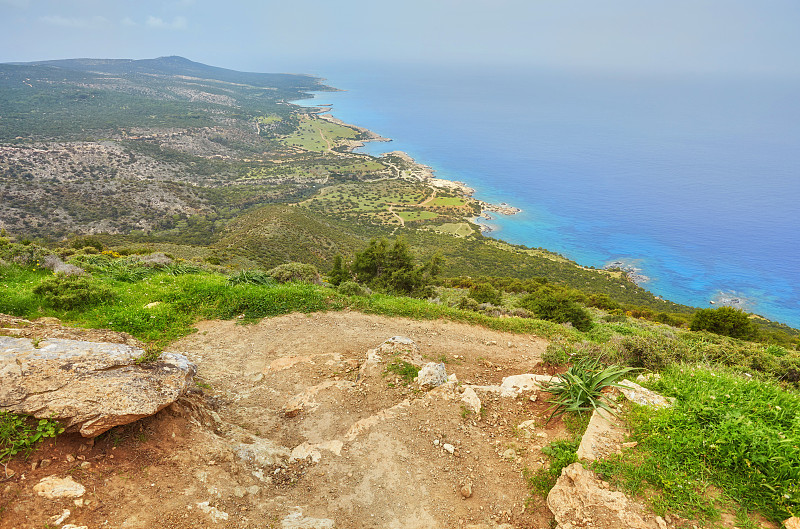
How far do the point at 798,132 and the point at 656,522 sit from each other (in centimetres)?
23966

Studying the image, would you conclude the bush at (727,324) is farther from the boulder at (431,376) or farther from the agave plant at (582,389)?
the boulder at (431,376)

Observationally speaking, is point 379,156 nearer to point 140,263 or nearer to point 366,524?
point 140,263

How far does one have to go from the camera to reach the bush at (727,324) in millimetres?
18047

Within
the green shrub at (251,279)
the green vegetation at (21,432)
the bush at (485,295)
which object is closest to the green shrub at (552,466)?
the green vegetation at (21,432)

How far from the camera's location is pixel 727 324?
18.0m

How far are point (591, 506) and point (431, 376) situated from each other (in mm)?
3729

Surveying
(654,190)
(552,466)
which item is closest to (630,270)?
(654,190)

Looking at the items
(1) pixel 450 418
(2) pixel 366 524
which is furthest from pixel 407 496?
(1) pixel 450 418

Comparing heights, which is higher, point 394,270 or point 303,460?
point 303,460

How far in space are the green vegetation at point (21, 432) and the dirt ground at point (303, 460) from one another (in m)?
0.16

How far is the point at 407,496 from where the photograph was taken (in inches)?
214

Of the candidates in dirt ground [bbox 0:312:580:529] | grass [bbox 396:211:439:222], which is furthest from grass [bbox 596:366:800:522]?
grass [bbox 396:211:439:222]

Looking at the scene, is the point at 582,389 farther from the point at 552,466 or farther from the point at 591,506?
the point at 591,506

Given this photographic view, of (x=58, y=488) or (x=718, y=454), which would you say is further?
(x=718, y=454)
